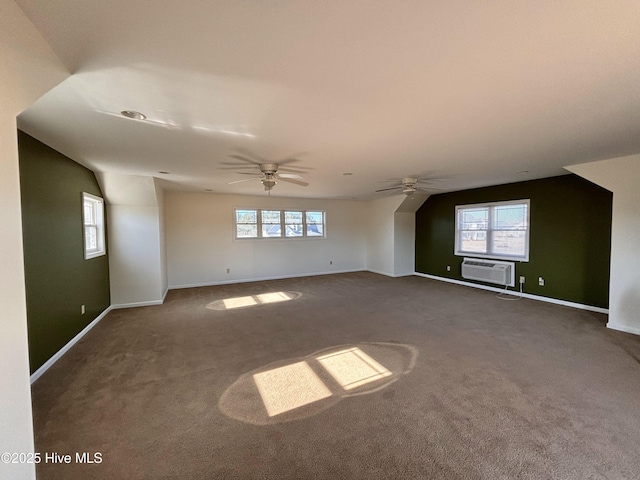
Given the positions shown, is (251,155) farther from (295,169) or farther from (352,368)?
(352,368)

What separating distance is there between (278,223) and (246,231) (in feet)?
3.00

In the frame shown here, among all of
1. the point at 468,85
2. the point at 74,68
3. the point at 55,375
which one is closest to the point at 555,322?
the point at 468,85

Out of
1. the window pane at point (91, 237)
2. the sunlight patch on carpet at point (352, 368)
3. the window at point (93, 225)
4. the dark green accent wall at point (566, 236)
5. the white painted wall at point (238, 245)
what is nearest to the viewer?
the sunlight patch on carpet at point (352, 368)

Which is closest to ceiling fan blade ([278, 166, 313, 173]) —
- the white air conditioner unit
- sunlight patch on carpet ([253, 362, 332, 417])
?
sunlight patch on carpet ([253, 362, 332, 417])

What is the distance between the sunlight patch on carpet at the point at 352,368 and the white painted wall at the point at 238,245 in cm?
467

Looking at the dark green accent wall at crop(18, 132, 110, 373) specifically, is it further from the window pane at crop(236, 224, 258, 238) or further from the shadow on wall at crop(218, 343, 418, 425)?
the window pane at crop(236, 224, 258, 238)

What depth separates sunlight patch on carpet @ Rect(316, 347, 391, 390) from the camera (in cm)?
252

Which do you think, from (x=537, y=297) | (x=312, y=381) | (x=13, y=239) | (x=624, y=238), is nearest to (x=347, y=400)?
(x=312, y=381)

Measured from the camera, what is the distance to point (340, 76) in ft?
5.25

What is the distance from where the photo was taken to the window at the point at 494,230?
545 centimetres

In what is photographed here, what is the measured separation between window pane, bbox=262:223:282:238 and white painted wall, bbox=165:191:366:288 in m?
0.18

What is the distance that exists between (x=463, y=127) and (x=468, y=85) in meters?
0.79

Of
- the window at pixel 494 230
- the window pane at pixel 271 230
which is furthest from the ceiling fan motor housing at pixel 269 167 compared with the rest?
the window at pixel 494 230

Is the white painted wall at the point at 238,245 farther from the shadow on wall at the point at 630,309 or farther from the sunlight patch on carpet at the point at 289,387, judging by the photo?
the shadow on wall at the point at 630,309
